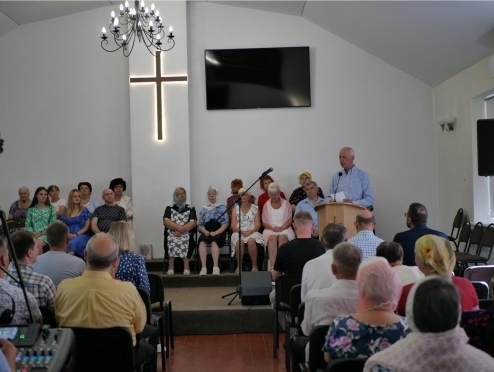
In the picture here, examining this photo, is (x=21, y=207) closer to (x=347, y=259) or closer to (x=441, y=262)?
(x=347, y=259)

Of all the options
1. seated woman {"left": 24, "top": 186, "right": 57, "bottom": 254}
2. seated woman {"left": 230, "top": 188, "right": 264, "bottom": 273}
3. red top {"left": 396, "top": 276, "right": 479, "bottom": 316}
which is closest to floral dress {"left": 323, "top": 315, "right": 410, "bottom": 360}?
red top {"left": 396, "top": 276, "right": 479, "bottom": 316}

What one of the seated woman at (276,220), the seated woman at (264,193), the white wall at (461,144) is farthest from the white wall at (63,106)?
the white wall at (461,144)

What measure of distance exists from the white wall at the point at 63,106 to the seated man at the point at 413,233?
5074 millimetres

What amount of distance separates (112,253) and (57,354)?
1.08 metres

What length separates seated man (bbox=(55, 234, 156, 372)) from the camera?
293 centimetres

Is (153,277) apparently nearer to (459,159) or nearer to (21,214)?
(21,214)

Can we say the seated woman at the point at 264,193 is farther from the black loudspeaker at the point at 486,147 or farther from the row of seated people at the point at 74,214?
the black loudspeaker at the point at 486,147

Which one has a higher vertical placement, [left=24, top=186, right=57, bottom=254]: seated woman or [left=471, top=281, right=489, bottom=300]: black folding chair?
[left=24, top=186, right=57, bottom=254]: seated woman

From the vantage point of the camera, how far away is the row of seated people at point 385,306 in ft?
5.94

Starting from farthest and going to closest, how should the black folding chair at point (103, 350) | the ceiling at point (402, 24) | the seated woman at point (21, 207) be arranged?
1. the seated woman at point (21, 207)
2. the ceiling at point (402, 24)
3. the black folding chair at point (103, 350)

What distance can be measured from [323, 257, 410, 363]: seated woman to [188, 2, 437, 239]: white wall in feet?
20.7

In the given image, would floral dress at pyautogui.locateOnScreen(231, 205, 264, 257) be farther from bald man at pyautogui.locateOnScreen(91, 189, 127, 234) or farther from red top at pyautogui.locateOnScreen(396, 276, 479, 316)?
red top at pyautogui.locateOnScreen(396, 276, 479, 316)

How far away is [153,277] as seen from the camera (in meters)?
4.75

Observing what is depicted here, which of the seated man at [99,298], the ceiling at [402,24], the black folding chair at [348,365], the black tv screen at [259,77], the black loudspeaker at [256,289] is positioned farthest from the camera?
the black tv screen at [259,77]
